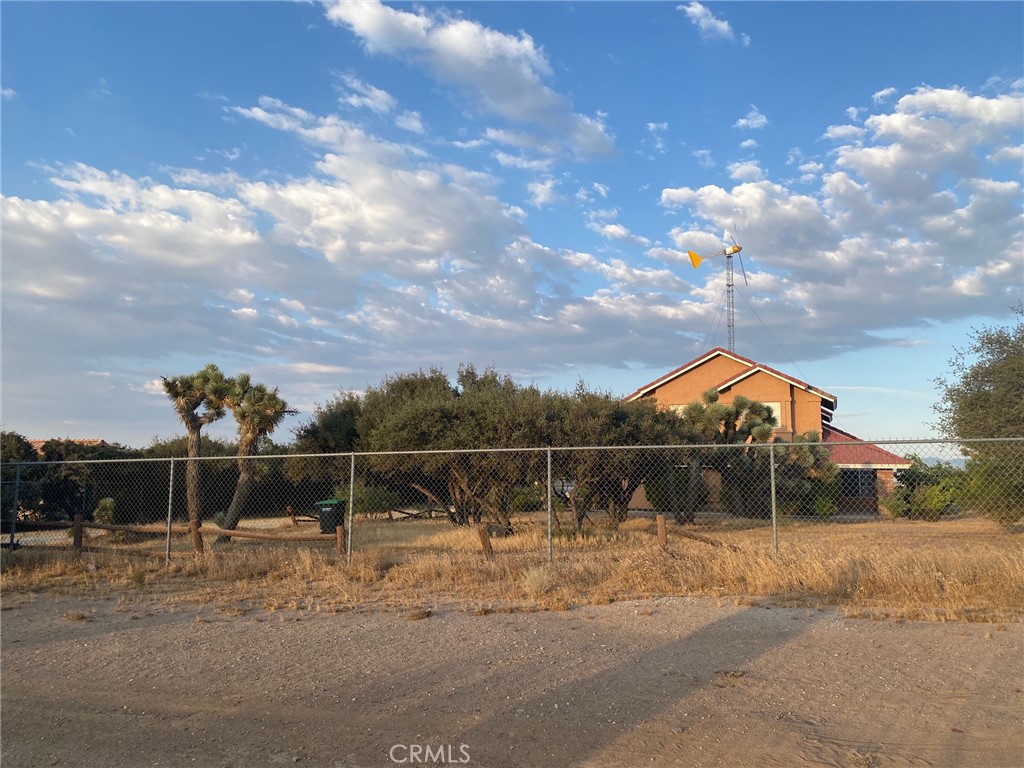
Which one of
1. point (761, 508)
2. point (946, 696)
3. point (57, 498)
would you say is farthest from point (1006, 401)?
point (57, 498)

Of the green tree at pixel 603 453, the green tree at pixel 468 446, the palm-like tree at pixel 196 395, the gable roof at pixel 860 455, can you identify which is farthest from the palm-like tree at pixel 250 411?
the gable roof at pixel 860 455

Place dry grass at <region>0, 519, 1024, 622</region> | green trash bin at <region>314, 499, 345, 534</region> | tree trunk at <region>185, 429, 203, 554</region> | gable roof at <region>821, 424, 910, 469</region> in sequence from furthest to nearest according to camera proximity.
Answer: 1. gable roof at <region>821, 424, 910, 469</region>
2. green trash bin at <region>314, 499, 345, 534</region>
3. tree trunk at <region>185, 429, 203, 554</region>
4. dry grass at <region>0, 519, 1024, 622</region>

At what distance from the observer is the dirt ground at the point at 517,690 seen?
4.64 meters

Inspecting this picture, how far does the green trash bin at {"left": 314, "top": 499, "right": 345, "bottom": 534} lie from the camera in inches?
771

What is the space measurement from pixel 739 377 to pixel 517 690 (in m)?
29.9

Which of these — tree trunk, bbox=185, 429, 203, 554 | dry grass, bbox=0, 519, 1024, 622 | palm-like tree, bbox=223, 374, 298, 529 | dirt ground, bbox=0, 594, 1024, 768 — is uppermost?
palm-like tree, bbox=223, 374, 298, 529

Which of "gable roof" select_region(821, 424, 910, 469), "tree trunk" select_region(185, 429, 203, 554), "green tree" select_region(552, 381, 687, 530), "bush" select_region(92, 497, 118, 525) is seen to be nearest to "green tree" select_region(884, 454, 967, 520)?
"green tree" select_region(552, 381, 687, 530)

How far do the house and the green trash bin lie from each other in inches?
649

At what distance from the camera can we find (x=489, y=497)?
59.0ft

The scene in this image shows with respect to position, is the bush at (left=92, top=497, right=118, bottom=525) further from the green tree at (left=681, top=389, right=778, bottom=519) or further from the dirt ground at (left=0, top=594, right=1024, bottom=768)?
the green tree at (left=681, top=389, right=778, bottom=519)

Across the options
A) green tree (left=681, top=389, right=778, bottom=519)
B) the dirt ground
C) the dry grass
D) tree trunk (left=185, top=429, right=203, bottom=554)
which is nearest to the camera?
the dirt ground

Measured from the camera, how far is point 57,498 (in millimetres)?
22016

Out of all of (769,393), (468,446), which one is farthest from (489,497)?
(769,393)

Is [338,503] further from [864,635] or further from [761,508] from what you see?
[864,635]
